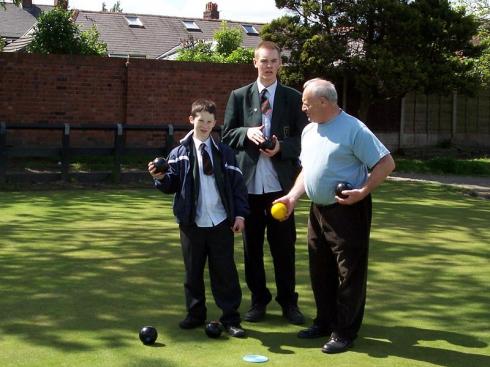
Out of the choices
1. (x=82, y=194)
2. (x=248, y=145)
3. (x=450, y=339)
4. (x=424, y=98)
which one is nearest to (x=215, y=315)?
(x=248, y=145)

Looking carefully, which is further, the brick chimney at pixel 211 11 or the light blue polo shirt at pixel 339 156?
the brick chimney at pixel 211 11

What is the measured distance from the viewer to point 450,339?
5.83 m

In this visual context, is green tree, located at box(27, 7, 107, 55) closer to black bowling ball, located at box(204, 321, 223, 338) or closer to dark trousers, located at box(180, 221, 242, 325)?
dark trousers, located at box(180, 221, 242, 325)

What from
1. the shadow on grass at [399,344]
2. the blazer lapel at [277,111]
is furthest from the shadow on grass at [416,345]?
the blazer lapel at [277,111]

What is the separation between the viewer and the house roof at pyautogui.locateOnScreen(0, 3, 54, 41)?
2012 inches

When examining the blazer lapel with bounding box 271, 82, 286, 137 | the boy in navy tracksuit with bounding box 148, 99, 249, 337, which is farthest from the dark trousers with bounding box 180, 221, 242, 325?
the blazer lapel with bounding box 271, 82, 286, 137

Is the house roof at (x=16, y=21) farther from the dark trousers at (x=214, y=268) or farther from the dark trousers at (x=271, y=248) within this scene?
the dark trousers at (x=214, y=268)

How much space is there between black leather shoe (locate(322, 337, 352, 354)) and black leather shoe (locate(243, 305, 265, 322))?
82cm

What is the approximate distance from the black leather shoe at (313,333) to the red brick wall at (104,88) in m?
13.6

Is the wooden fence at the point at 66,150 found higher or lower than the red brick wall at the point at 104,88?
lower

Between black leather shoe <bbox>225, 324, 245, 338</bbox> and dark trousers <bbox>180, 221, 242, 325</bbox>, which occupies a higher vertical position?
dark trousers <bbox>180, 221, 242, 325</bbox>

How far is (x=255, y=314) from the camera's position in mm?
6234

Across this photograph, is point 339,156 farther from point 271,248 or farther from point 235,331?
point 235,331

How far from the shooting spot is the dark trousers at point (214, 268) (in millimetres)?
5910
